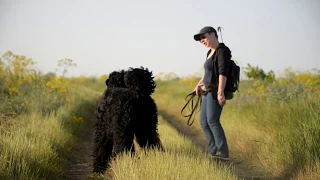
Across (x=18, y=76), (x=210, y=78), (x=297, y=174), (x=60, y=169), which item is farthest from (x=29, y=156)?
(x=18, y=76)

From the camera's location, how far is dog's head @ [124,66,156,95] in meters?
4.49

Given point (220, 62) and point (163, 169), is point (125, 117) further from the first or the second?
A: point (220, 62)

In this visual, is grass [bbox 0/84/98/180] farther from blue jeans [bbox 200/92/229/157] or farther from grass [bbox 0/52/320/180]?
Answer: blue jeans [bbox 200/92/229/157]

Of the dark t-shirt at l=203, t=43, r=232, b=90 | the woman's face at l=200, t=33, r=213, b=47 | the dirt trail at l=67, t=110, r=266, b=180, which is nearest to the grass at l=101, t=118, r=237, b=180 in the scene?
the dirt trail at l=67, t=110, r=266, b=180

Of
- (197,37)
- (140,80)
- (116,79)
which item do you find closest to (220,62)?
(197,37)

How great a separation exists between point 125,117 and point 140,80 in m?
0.58

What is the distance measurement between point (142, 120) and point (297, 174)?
221 centimetres

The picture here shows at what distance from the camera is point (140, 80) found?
4.53 meters

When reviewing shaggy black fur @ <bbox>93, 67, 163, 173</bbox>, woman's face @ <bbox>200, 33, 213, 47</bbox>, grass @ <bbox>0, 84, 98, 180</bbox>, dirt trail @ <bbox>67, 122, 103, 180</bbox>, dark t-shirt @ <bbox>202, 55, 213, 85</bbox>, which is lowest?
dirt trail @ <bbox>67, 122, 103, 180</bbox>

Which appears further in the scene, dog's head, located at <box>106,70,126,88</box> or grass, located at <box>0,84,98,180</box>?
dog's head, located at <box>106,70,126,88</box>

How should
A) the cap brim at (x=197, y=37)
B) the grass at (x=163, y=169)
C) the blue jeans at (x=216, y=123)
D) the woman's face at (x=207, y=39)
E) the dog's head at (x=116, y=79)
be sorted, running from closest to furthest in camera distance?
1. the grass at (x=163, y=169)
2. the dog's head at (x=116, y=79)
3. the blue jeans at (x=216, y=123)
4. the woman's face at (x=207, y=39)
5. the cap brim at (x=197, y=37)

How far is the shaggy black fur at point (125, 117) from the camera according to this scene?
432 centimetres

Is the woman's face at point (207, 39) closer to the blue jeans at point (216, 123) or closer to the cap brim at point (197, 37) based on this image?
the cap brim at point (197, 37)

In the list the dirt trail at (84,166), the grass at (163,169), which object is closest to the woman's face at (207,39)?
the dirt trail at (84,166)
